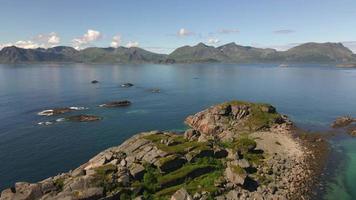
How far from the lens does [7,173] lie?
70562mm

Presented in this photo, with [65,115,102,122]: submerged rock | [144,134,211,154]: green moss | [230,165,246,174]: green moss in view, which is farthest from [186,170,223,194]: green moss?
[65,115,102,122]: submerged rock

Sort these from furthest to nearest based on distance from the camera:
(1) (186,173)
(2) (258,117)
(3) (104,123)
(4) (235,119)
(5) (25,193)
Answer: (3) (104,123) < (4) (235,119) < (2) (258,117) < (1) (186,173) < (5) (25,193)

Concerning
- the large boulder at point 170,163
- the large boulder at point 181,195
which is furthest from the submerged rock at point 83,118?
the large boulder at point 181,195

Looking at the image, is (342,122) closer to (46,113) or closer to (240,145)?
(240,145)

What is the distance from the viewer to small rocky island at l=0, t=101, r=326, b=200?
166 feet

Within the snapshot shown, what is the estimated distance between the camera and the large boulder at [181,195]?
161 feet

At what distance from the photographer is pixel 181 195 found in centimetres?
4975

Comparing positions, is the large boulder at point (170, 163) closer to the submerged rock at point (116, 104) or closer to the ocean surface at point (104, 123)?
the ocean surface at point (104, 123)

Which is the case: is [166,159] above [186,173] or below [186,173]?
above

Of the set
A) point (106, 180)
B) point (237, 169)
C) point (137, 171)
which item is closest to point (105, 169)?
point (106, 180)

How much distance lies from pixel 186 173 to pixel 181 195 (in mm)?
8862

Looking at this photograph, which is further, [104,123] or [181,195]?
A: [104,123]

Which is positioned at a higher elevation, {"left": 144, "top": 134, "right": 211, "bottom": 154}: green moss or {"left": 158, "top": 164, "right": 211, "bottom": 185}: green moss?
{"left": 144, "top": 134, "right": 211, "bottom": 154}: green moss

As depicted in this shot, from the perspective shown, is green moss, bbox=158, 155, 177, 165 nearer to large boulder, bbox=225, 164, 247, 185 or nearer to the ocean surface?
large boulder, bbox=225, 164, 247, 185
